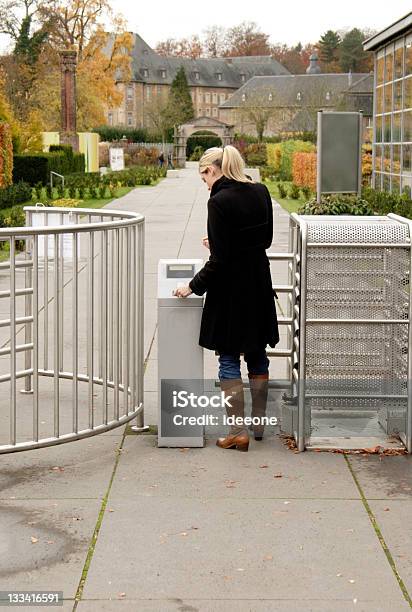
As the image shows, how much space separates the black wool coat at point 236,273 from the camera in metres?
5.96

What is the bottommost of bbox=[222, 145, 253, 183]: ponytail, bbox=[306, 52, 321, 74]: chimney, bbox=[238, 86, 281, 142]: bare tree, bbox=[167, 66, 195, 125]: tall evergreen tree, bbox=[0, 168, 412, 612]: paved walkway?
bbox=[0, 168, 412, 612]: paved walkway

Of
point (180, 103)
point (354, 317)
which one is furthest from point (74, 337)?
point (180, 103)

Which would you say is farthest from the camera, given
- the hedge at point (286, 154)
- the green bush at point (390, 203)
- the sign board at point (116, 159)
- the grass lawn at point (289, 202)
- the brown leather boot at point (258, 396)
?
the sign board at point (116, 159)

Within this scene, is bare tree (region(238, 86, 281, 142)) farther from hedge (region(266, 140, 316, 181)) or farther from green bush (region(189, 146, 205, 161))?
hedge (region(266, 140, 316, 181))

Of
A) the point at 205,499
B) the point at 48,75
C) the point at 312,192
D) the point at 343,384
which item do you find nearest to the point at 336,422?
the point at 343,384

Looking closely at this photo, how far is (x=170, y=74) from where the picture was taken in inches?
5399

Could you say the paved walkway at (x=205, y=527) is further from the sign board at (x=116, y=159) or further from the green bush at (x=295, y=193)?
the sign board at (x=116, y=159)

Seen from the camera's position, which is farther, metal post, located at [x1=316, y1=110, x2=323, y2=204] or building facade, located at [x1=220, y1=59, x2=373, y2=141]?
building facade, located at [x1=220, y1=59, x2=373, y2=141]

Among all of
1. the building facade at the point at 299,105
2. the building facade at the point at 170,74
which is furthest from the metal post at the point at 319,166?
the building facade at the point at 170,74

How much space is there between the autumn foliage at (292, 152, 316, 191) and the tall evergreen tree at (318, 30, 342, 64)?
10361 cm

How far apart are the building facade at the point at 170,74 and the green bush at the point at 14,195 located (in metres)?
102

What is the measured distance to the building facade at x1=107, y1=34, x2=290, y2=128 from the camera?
136 meters

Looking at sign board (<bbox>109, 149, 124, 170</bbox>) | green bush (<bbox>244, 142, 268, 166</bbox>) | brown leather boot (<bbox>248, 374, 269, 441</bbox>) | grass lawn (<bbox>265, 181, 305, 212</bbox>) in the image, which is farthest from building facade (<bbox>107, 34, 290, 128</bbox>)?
brown leather boot (<bbox>248, 374, 269, 441</bbox>)

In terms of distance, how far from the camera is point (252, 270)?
606 cm
